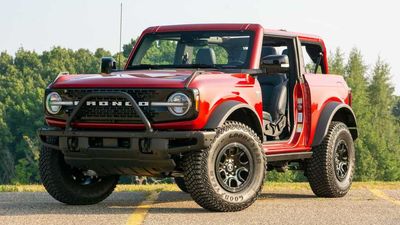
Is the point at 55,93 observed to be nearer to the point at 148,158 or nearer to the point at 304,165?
the point at 148,158

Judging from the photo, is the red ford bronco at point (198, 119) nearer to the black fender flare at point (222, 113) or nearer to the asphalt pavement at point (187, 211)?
the black fender flare at point (222, 113)

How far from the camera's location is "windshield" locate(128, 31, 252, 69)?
1005 centimetres

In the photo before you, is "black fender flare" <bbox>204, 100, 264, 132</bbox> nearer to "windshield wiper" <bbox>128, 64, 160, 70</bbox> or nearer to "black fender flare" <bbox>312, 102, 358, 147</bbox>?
"windshield wiper" <bbox>128, 64, 160, 70</bbox>

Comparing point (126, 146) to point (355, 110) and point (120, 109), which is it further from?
point (355, 110)

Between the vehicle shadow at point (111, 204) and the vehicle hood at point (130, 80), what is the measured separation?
128cm

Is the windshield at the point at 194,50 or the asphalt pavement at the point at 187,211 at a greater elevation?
the windshield at the point at 194,50

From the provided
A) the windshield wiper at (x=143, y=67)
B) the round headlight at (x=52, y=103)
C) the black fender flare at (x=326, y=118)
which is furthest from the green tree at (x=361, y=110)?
the round headlight at (x=52, y=103)

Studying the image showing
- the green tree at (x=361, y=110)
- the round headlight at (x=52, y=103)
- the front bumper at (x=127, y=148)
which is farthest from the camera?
the green tree at (x=361, y=110)

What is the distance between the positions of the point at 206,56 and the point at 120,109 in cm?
166

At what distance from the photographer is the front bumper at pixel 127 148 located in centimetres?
856

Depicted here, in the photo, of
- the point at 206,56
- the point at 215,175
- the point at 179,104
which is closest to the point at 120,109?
the point at 179,104

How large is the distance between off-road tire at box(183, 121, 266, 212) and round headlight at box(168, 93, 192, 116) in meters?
0.42

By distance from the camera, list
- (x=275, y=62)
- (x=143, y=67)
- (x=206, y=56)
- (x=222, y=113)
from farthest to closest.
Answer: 1. (x=143, y=67)
2. (x=206, y=56)
3. (x=275, y=62)
4. (x=222, y=113)

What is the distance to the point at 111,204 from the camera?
9977 mm
